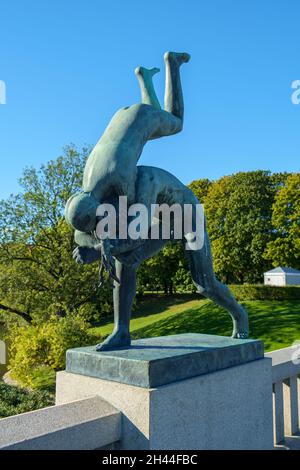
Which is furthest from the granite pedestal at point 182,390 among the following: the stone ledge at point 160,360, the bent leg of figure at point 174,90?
the bent leg of figure at point 174,90

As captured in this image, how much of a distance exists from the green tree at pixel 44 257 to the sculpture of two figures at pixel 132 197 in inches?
541

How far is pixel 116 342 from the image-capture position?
3523 millimetres

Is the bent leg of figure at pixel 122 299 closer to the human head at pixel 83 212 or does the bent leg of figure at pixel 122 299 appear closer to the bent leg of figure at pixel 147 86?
the human head at pixel 83 212

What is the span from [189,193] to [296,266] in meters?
28.6

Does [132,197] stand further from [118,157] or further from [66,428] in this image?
[66,428]

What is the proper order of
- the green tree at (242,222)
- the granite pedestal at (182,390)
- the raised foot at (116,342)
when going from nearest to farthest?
the granite pedestal at (182,390), the raised foot at (116,342), the green tree at (242,222)

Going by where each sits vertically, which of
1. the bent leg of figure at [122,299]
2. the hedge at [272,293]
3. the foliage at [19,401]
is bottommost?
the foliage at [19,401]

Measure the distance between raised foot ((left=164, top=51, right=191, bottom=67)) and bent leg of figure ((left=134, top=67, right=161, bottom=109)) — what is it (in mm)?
214

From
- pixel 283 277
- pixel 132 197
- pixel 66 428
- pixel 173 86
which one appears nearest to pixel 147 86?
pixel 173 86

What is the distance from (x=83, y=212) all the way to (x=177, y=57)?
2.09 m

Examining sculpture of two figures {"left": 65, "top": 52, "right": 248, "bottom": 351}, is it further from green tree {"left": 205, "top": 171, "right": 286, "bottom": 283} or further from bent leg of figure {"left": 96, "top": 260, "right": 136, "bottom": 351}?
green tree {"left": 205, "top": 171, "right": 286, "bottom": 283}

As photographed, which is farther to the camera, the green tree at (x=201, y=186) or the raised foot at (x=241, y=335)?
the green tree at (x=201, y=186)

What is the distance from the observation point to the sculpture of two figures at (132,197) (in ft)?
9.84

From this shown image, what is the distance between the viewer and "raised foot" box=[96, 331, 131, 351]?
341 cm
